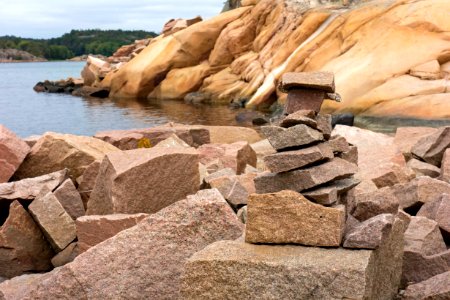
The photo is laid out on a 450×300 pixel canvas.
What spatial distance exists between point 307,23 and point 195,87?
12.0m

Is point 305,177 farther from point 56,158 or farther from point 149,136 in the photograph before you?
point 149,136

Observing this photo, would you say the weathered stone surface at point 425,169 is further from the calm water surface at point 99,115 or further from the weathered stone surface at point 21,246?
the calm water surface at point 99,115

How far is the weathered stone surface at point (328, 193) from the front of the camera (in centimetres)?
626

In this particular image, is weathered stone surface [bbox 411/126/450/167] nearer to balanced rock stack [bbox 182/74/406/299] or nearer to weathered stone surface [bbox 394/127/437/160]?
weathered stone surface [bbox 394/127/437/160]

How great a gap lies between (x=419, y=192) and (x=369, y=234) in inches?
141

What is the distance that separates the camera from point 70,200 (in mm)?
9523

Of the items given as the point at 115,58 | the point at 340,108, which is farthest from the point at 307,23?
the point at 115,58

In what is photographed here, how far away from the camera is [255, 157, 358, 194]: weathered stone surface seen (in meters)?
6.43

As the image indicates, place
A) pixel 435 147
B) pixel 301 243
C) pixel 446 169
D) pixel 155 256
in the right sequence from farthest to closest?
pixel 435 147 → pixel 446 169 → pixel 155 256 → pixel 301 243

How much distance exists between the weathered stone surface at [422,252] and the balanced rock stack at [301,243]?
20.7 inches

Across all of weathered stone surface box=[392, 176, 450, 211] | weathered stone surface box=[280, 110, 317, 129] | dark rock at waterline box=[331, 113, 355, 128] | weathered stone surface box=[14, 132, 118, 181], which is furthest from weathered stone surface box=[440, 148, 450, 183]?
dark rock at waterline box=[331, 113, 355, 128]

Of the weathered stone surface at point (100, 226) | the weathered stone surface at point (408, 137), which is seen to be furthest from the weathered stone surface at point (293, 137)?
the weathered stone surface at point (408, 137)

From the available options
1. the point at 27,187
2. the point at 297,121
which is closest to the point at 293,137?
the point at 297,121

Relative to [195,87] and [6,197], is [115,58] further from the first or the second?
[6,197]
